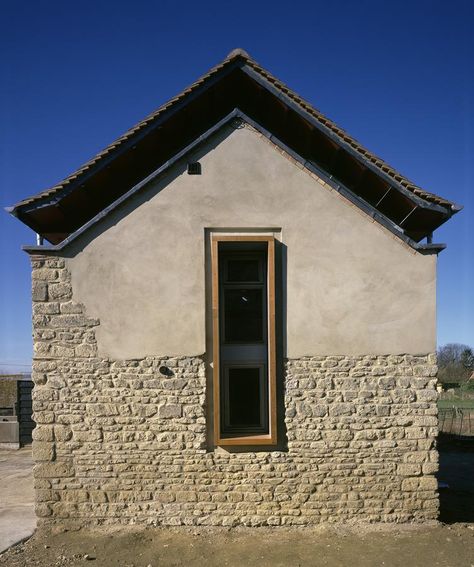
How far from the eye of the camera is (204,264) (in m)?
8.17

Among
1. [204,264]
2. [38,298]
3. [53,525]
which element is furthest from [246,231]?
[53,525]

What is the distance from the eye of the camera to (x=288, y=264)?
8.23 m

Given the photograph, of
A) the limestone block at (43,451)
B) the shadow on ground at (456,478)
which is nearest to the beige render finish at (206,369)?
the limestone block at (43,451)

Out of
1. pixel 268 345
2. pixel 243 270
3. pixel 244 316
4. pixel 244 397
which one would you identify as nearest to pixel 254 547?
pixel 244 397

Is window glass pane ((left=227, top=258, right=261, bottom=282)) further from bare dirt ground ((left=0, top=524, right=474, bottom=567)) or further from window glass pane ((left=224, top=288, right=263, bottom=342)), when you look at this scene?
bare dirt ground ((left=0, top=524, right=474, bottom=567))

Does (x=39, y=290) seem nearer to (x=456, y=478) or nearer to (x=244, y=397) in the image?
(x=244, y=397)

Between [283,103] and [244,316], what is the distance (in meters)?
4.11

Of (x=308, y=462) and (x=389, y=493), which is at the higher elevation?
(x=308, y=462)

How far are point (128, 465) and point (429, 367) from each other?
5.61 meters

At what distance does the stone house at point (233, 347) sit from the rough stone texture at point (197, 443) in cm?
3

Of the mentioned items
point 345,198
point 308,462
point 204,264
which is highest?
point 345,198

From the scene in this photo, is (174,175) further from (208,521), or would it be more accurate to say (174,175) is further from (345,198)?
(208,521)

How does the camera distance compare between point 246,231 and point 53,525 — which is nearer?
point 53,525

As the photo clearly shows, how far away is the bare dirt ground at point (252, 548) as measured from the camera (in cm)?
682
